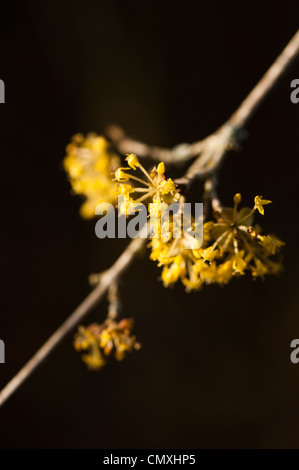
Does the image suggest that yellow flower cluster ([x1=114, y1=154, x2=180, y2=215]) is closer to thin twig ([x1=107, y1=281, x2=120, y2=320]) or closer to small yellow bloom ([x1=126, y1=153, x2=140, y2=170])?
small yellow bloom ([x1=126, y1=153, x2=140, y2=170])

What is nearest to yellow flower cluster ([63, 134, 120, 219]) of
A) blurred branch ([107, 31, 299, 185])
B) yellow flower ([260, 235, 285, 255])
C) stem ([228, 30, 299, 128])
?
blurred branch ([107, 31, 299, 185])

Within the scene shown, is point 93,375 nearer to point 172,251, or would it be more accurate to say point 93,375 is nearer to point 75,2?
point 172,251

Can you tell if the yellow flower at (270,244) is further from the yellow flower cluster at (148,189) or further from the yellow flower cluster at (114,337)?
the yellow flower cluster at (114,337)

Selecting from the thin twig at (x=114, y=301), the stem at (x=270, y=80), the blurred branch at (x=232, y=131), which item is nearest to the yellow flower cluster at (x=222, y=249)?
the blurred branch at (x=232, y=131)

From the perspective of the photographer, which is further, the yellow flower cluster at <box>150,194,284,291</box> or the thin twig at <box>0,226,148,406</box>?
the thin twig at <box>0,226,148,406</box>

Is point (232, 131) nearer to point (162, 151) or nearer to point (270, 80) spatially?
point (270, 80)

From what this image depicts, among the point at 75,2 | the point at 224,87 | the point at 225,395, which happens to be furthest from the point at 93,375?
the point at 75,2
